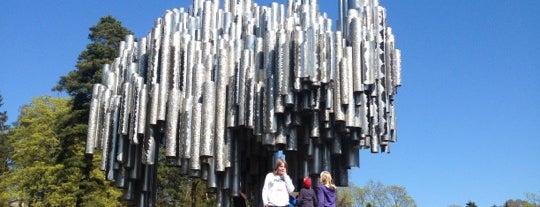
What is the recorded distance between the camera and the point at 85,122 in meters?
35.4

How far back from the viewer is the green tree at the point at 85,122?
33.0 metres

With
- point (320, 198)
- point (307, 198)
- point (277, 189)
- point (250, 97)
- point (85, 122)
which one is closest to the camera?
point (307, 198)

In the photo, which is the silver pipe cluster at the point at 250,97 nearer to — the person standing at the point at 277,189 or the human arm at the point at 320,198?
the person standing at the point at 277,189

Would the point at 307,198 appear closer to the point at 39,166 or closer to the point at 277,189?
the point at 277,189

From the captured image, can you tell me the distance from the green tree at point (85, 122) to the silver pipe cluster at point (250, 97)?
→ 17.5 m

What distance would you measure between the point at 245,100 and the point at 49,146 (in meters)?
28.1

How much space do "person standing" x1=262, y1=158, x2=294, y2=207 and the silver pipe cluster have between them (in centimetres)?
251

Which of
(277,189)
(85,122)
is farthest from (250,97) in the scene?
(85,122)

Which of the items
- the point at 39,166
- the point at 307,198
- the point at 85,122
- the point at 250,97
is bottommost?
the point at 307,198

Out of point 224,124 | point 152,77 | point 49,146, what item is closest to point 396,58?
point 224,124

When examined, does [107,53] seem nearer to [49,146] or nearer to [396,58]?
[49,146]

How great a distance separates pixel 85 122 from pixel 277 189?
26977mm

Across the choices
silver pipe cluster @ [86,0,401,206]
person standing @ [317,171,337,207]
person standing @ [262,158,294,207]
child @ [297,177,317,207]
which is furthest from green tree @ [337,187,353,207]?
child @ [297,177,317,207]

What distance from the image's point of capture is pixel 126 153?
14773 mm
